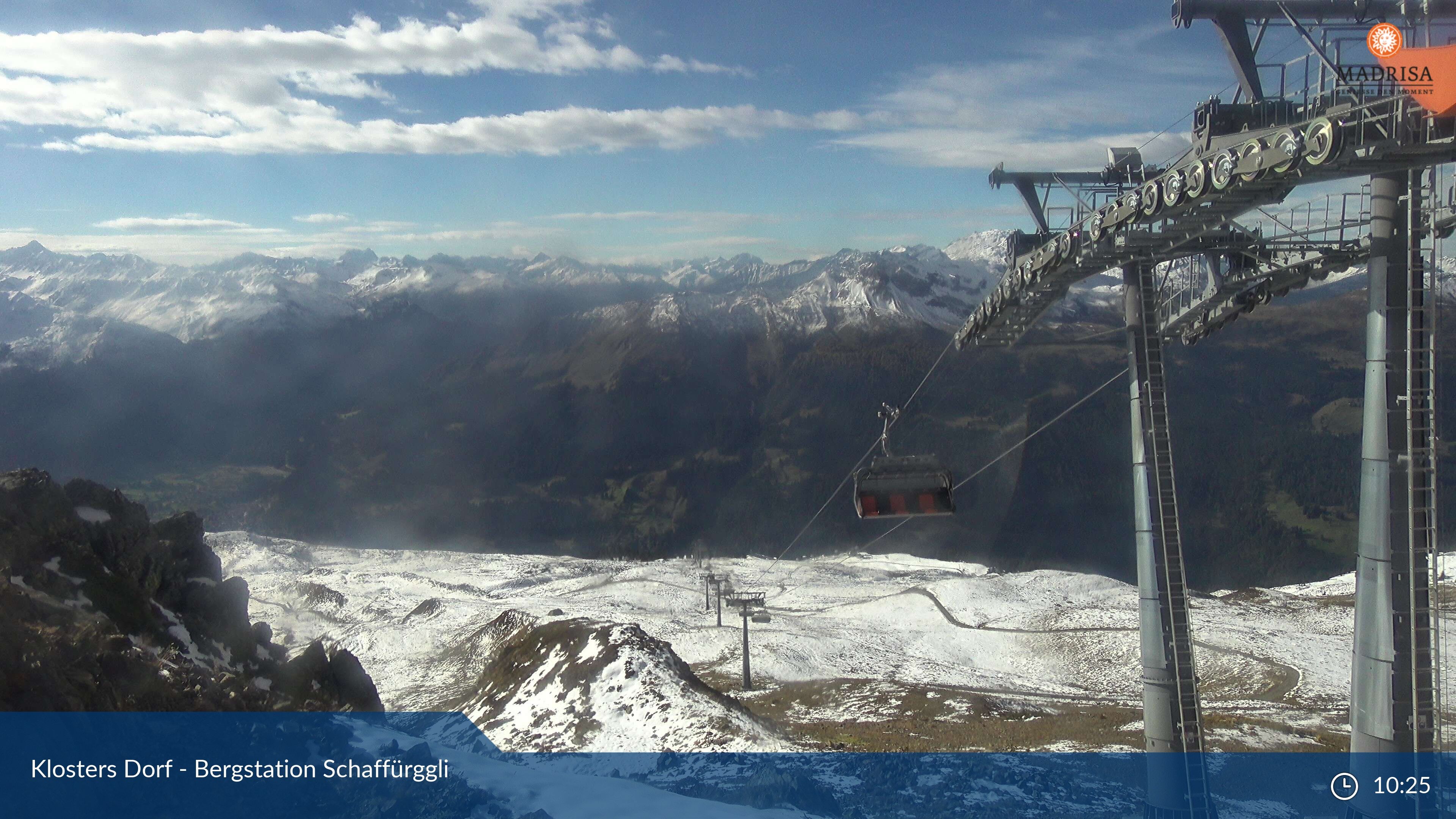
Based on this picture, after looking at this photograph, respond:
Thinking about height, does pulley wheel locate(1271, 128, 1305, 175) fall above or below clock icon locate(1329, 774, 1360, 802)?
above

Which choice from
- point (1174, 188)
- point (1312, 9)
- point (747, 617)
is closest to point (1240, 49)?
point (1312, 9)

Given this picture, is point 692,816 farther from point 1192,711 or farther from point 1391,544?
point 1391,544

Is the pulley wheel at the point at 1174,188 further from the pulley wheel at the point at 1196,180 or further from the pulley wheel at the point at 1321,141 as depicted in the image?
the pulley wheel at the point at 1321,141

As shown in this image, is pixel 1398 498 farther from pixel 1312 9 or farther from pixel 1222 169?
pixel 1312 9

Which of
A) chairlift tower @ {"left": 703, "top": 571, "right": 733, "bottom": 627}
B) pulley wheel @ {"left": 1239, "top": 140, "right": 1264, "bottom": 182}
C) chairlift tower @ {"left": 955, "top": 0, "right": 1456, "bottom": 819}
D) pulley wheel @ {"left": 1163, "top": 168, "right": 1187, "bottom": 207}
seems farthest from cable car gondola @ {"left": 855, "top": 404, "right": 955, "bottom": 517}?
chairlift tower @ {"left": 703, "top": 571, "right": 733, "bottom": 627}

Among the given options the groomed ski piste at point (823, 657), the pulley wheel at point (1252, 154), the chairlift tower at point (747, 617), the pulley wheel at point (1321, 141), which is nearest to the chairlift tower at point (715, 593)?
the groomed ski piste at point (823, 657)

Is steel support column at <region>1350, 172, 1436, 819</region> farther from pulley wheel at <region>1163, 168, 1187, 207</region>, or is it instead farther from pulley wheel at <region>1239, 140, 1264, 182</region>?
pulley wheel at <region>1163, 168, 1187, 207</region>
